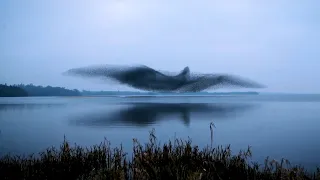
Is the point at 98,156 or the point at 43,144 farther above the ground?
the point at 98,156

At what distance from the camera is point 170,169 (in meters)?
7.84

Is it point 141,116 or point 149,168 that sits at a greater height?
point 149,168

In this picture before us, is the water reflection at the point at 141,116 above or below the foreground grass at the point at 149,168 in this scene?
below

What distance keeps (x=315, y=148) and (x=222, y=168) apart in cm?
1286

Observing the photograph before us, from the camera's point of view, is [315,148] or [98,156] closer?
[98,156]

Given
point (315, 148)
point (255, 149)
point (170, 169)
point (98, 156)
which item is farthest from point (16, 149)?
point (315, 148)

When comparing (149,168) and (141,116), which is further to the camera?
(141,116)

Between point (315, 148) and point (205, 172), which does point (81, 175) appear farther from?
point (315, 148)

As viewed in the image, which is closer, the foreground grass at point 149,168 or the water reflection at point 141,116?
the foreground grass at point 149,168

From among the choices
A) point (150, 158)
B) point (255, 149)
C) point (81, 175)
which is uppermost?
point (150, 158)

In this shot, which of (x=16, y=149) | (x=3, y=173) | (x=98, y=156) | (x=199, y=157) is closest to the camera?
(x=3, y=173)

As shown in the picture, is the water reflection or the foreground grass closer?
the foreground grass

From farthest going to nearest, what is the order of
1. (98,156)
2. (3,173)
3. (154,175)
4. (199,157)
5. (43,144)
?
(43,144) < (98,156) < (199,157) < (3,173) < (154,175)

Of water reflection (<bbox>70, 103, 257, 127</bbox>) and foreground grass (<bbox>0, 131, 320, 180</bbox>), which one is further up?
foreground grass (<bbox>0, 131, 320, 180</bbox>)
